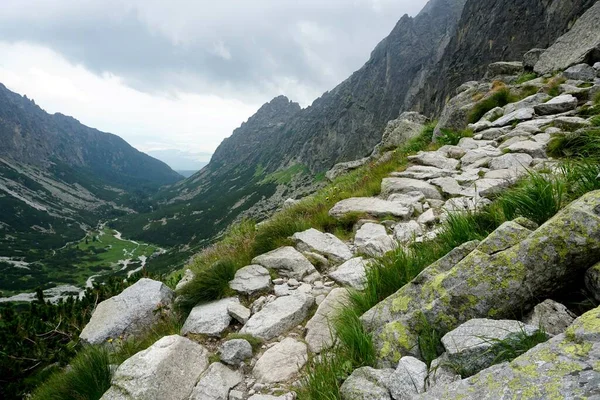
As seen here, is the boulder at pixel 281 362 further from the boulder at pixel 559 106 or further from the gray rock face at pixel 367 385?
the boulder at pixel 559 106

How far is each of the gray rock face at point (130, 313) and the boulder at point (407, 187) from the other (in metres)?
6.31

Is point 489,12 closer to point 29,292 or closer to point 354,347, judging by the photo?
point 354,347

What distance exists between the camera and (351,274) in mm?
5496

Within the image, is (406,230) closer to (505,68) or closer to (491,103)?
(491,103)

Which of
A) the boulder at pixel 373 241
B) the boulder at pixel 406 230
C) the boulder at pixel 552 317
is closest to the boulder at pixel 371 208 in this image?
the boulder at pixel 406 230

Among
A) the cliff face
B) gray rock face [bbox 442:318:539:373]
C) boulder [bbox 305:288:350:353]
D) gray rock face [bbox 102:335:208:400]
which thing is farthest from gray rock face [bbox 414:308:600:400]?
the cliff face

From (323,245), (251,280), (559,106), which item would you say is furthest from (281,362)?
(559,106)

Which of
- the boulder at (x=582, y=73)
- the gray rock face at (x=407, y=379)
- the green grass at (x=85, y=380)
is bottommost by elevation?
the green grass at (x=85, y=380)

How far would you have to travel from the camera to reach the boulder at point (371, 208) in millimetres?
7793

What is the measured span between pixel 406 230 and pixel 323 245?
1.72 metres

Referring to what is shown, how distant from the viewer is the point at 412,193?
8.90 metres

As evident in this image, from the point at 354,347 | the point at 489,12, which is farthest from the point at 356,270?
the point at 489,12

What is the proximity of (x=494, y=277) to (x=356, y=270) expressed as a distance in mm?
2664

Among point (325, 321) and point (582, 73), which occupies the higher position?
point (582, 73)
